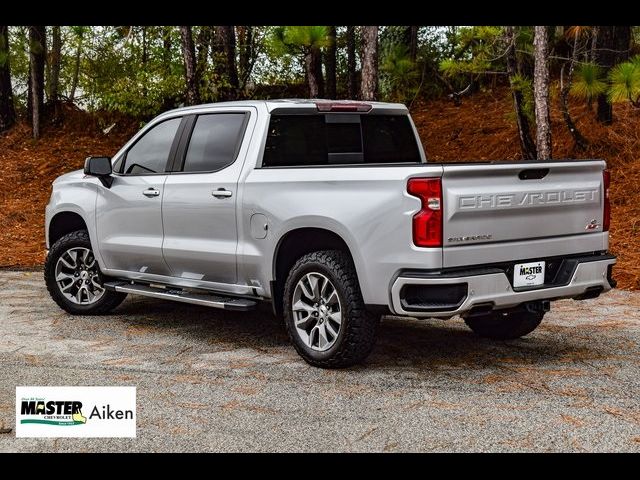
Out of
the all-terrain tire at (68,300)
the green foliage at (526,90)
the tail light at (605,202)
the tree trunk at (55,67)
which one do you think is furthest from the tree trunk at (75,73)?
the tail light at (605,202)

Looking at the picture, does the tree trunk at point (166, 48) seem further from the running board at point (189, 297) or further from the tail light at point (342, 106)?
the tail light at point (342, 106)

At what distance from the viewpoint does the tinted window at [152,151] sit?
7739 millimetres

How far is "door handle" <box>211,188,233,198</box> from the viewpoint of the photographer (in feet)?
22.6

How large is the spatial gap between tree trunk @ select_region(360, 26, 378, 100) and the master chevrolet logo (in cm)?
728

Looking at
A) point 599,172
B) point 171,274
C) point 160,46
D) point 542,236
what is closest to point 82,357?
point 171,274

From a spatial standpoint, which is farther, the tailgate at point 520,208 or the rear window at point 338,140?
the rear window at point 338,140

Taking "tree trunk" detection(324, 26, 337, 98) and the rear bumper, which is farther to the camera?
"tree trunk" detection(324, 26, 337, 98)

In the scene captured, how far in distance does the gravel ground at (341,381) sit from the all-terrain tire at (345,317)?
116mm

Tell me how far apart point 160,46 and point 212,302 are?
45.2 ft

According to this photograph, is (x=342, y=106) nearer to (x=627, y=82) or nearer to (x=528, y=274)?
(x=528, y=274)

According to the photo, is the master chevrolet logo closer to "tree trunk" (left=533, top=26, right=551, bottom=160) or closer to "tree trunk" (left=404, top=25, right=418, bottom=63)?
"tree trunk" (left=533, top=26, right=551, bottom=160)

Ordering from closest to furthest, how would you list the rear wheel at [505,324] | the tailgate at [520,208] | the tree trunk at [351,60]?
1. the tailgate at [520,208]
2. the rear wheel at [505,324]
3. the tree trunk at [351,60]

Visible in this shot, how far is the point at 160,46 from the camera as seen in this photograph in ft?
64.0

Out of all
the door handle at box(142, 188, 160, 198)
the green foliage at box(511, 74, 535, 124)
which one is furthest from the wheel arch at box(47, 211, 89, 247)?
the green foliage at box(511, 74, 535, 124)
